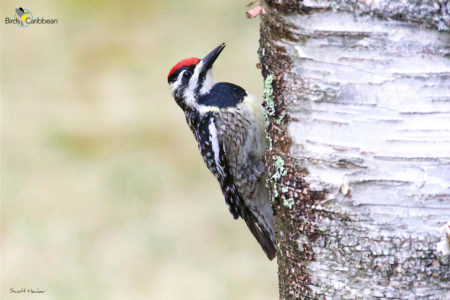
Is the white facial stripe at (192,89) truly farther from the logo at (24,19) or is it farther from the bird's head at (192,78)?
the logo at (24,19)

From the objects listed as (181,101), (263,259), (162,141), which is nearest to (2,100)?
(162,141)

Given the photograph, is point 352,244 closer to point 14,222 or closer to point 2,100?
point 14,222

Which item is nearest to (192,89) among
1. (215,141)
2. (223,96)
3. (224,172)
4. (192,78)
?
(192,78)

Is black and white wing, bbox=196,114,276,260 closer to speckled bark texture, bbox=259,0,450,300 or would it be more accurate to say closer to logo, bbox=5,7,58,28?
speckled bark texture, bbox=259,0,450,300

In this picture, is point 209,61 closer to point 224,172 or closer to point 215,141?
point 215,141

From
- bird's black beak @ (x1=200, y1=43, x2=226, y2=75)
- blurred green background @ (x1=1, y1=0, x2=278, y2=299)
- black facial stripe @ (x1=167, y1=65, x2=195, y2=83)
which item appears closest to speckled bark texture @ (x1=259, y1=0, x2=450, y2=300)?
bird's black beak @ (x1=200, y1=43, x2=226, y2=75)

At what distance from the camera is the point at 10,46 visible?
9.50 metres

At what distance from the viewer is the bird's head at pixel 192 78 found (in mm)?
4371

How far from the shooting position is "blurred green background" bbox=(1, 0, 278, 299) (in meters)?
6.22

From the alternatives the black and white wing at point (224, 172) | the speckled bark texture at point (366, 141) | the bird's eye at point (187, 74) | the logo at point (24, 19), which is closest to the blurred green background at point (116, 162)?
the logo at point (24, 19)

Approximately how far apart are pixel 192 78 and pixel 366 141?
205 centimetres

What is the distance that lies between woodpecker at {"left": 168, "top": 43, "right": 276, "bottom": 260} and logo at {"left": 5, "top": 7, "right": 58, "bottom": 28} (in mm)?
5620

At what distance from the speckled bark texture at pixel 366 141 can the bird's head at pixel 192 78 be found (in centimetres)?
162

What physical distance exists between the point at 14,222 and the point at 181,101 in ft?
9.63
